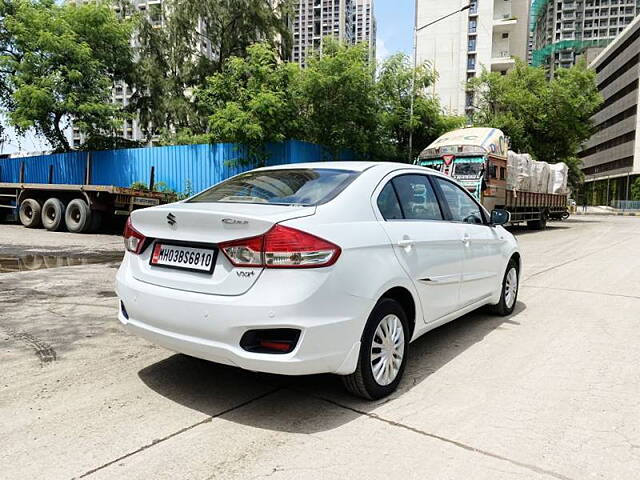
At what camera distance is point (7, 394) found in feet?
11.1

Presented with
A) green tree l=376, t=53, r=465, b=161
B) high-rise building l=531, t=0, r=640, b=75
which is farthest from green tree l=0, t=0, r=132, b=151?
high-rise building l=531, t=0, r=640, b=75

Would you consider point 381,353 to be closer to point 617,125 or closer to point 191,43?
point 191,43

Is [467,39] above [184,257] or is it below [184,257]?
above

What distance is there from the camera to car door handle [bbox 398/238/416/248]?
11.5 feet

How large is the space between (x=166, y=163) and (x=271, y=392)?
17477 millimetres

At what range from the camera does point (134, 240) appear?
356 cm

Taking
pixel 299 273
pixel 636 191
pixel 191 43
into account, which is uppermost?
pixel 191 43

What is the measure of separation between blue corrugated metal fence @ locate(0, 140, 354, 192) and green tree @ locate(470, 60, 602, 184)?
45.0ft

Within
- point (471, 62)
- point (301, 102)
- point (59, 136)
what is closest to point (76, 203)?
point (301, 102)

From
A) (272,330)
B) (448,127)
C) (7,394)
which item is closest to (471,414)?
(272,330)

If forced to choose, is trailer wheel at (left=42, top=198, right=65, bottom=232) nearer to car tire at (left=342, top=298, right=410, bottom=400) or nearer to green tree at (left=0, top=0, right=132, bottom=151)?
green tree at (left=0, top=0, right=132, bottom=151)

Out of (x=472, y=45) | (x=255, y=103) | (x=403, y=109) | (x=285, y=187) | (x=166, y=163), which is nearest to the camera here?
(x=285, y=187)

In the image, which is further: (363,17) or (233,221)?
(363,17)

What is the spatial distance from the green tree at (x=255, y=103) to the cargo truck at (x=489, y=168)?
5137mm
